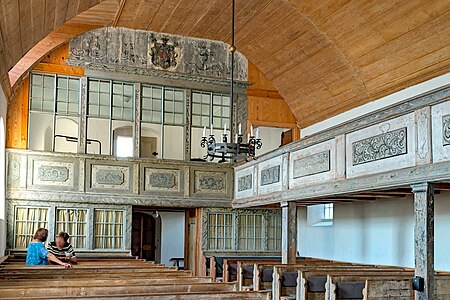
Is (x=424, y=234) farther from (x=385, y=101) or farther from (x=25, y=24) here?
(x=25, y=24)

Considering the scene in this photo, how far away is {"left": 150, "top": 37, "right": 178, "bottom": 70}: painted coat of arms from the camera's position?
13219 millimetres

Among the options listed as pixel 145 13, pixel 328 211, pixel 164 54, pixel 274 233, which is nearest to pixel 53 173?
pixel 164 54

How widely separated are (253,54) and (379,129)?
6.45m

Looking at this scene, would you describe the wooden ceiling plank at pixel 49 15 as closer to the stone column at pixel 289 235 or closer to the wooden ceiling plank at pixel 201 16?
the wooden ceiling plank at pixel 201 16

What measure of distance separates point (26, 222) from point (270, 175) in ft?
17.8

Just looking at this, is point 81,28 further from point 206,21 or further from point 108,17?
point 206,21

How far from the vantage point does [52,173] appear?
1198 cm

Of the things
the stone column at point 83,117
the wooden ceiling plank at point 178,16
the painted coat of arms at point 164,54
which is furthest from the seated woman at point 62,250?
the wooden ceiling plank at point 178,16

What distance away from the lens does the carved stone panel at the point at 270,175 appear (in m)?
11.1

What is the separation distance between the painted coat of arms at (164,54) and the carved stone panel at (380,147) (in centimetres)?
632

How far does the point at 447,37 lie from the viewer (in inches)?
354

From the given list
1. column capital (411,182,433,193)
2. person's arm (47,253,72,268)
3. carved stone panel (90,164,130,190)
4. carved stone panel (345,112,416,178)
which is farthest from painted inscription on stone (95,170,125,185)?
column capital (411,182,433,193)

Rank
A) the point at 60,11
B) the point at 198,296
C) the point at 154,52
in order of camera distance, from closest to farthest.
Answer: the point at 198,296, the point at 60,11, the point at 154,52

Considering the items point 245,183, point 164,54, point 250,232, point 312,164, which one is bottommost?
point 250,232
